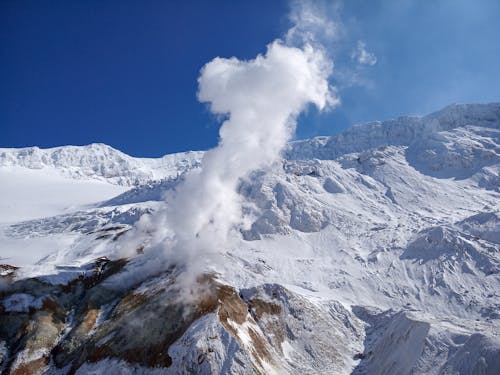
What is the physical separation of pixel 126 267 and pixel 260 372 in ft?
150

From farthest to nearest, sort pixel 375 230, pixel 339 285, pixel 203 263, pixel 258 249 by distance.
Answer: pixel 375 230
pixel 258 249
pixel 339 285
pixel 203 263

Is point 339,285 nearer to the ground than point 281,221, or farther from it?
nearer to the ground

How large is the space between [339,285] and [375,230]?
1672 inches

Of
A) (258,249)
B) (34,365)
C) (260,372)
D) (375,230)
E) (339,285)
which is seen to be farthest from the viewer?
(375,230)

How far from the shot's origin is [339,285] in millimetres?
110875

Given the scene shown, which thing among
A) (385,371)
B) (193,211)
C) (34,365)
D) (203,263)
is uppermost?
(193,211)

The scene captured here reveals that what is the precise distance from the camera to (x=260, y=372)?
68250 mm

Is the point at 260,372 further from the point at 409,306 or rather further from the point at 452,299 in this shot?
the point at 452,299

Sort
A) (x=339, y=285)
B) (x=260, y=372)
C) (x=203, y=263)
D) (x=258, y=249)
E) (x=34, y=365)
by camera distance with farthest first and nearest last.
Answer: (x=258, y=249) < (x=339, y=285) < (x=203, y=263) < (x=34, y=365) < (x=260, y=372)

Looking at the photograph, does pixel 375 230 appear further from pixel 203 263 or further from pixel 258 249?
pixel 203 263

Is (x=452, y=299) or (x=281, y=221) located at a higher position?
(x=281, y=221)

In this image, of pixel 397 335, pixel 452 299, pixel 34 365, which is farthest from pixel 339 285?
pixel 34 365

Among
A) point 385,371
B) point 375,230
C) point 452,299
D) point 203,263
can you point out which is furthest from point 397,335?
point 375,230

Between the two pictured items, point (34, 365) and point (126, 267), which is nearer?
point (34, 365)
